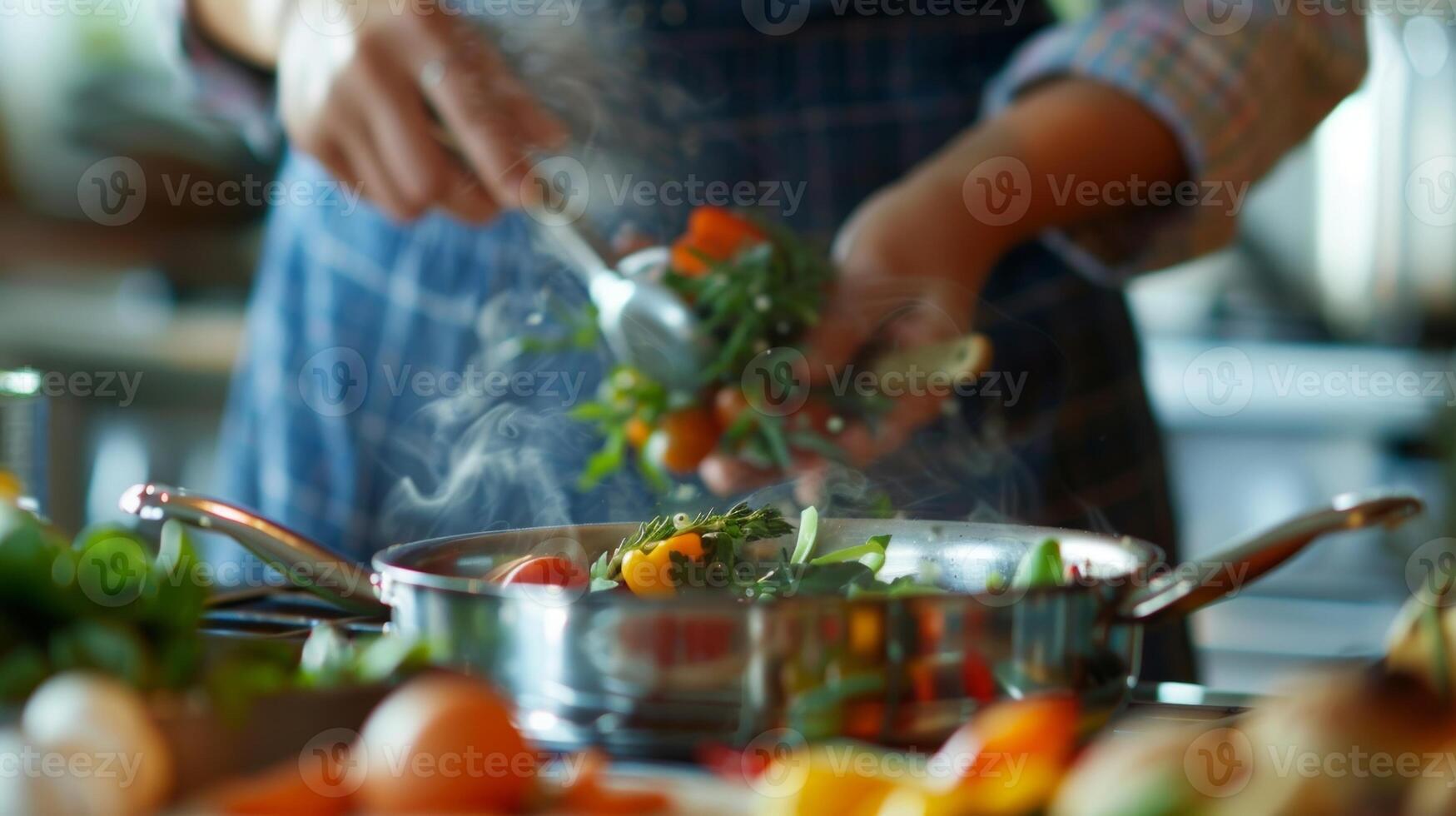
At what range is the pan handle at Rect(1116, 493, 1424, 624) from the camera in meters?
0.50

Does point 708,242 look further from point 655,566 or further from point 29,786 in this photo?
point 29,786

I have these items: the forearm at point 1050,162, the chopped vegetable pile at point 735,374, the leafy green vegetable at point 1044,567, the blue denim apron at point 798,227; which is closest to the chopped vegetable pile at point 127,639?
the leafy green vegetable at point 1044,567

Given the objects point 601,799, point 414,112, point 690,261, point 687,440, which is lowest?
point 601,799

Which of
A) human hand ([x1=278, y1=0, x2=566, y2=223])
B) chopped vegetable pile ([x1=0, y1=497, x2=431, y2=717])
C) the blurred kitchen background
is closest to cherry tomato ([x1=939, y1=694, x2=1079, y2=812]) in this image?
chopped vegetable pile ([x1=0, y1=497, x2=431, y2=717])

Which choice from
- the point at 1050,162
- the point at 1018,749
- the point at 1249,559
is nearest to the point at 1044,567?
the point at 1249,559

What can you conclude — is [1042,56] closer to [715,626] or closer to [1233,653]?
[715,626]

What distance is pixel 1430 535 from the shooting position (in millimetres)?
1927

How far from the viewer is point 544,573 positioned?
561 millimetres

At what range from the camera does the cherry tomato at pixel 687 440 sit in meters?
0.86

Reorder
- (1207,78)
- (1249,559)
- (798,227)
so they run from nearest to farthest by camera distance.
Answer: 1. (1249,559)
2. (1207,78)
3. (798,227)

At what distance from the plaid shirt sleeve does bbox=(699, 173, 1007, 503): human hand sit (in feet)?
0.40

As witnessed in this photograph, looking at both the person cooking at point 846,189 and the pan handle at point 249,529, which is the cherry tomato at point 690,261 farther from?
the pan handle at point 249,529

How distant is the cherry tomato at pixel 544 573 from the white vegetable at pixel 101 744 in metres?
0.20

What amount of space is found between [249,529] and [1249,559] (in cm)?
38
